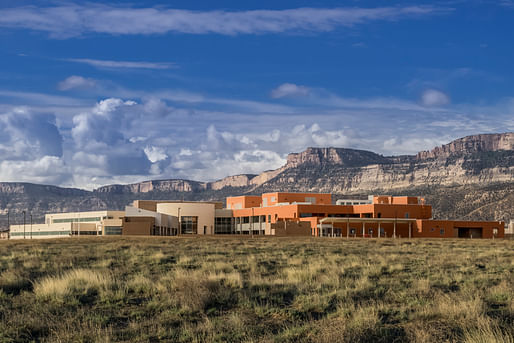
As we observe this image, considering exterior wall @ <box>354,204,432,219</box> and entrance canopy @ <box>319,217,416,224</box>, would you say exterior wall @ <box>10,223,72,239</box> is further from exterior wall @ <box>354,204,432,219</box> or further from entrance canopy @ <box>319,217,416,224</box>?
exterior wall @ <box>354,204,432,219</box>

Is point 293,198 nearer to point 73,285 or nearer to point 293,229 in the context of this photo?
point 293,229

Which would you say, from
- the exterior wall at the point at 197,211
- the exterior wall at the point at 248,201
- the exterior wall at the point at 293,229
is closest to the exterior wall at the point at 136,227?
the exterior wall at the point at 197,211

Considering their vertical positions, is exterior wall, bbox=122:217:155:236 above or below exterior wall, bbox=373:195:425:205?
below

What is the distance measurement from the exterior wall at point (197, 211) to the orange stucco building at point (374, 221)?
12.7 meters

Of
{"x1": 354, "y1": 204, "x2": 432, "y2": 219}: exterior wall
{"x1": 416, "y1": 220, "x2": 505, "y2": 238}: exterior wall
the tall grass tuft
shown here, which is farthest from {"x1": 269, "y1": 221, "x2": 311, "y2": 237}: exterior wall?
the tall grass tuft

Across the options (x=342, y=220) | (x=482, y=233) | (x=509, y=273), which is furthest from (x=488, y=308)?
(x=482, y=233)

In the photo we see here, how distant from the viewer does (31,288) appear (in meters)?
19.1

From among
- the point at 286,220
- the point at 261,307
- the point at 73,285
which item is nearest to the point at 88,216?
the point at 286,220

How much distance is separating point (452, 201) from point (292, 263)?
18085 centimetres

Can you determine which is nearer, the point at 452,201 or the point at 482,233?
the point at 482,233

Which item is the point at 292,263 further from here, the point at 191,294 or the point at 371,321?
the point at 371,321

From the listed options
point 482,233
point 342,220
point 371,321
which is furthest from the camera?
point 482,233

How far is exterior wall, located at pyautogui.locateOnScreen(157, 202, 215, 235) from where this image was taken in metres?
135

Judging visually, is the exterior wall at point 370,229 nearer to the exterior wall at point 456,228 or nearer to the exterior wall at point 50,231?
the exterior wall at point 456,228
